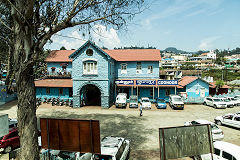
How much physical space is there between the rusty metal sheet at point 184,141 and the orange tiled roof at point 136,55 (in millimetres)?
24275

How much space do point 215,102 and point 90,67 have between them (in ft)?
67.3

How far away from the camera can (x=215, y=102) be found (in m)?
24.6

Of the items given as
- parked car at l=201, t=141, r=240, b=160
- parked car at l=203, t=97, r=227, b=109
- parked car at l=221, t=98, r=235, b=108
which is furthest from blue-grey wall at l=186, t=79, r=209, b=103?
parked car at l=201, t=141, r=240, b=160

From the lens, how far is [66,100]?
26781 millimetres

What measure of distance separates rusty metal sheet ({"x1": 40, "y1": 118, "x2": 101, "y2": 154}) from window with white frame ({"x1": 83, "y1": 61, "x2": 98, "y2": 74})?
18.7 m

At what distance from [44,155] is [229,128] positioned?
656 inches

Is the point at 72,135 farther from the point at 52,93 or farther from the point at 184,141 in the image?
the point at 52,93

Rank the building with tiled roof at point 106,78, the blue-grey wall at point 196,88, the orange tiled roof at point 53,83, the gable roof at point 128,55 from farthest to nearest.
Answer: the gable roof at point 128,55, the blue-grey wall at point 196,88, the orange tiled roof at point 53,83, the building with tiled roof at point 106,78

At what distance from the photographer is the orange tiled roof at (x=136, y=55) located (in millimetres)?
29712

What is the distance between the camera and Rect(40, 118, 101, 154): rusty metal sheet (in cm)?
589

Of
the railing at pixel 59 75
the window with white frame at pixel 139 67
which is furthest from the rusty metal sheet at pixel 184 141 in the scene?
the railing at pixel 59 75

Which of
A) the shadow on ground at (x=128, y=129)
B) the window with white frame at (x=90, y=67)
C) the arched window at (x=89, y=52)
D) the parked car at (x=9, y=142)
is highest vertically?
the arched window at (x=89, y=52)

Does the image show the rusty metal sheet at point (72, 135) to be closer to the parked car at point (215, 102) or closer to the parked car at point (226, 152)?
the parked car at point (226, 152)

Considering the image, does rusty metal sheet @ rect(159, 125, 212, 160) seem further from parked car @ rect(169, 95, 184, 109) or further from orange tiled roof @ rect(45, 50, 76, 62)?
orange tiled roof @ rect(45, 50, 76, 62)
